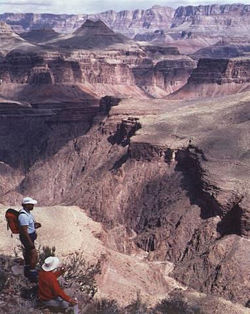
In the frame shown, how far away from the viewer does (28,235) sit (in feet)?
61.1

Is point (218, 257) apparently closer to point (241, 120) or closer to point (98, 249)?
point (98, 249)

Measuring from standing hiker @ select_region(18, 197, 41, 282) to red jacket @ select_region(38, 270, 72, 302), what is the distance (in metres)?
2.07

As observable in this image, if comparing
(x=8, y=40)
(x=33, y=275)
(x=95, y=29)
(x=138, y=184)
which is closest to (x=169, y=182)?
(x=138, y=184)

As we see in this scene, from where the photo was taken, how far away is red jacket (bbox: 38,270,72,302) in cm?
1662

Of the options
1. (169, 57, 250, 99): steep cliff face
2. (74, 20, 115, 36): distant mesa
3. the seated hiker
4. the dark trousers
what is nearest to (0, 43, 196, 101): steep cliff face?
(74, 20, 115, 36): distant mesa

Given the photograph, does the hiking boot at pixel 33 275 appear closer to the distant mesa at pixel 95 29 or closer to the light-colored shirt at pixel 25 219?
the light-colored shirt at pixel 25 219

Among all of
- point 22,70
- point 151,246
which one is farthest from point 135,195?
point 22,70

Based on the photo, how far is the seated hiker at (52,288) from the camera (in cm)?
1662

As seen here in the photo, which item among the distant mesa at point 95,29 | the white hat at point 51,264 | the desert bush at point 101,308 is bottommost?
the distant mesa at point 95,29

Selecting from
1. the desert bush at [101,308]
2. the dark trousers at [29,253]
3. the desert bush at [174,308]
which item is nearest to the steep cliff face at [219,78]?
the desert bush at [174,308]

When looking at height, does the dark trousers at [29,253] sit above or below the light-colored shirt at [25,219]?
below

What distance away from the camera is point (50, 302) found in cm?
1720

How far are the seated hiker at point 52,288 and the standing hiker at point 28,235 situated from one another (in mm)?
1949

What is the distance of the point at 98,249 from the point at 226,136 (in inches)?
957
